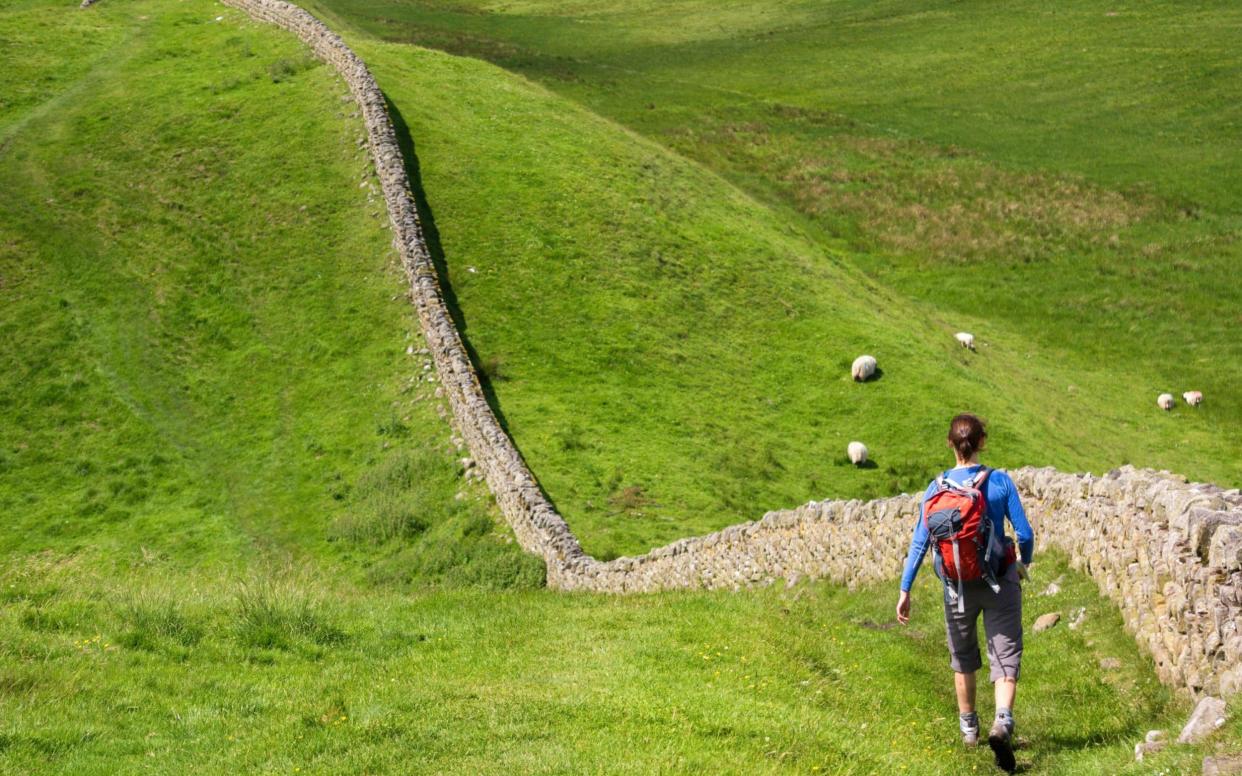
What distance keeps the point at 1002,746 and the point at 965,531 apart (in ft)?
6.82

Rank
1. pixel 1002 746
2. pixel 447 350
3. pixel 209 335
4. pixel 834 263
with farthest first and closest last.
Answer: pixel 834 263
pixel 209 335
pixel 447 350
pixel 1002 746

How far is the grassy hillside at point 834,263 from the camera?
4075 centimetres

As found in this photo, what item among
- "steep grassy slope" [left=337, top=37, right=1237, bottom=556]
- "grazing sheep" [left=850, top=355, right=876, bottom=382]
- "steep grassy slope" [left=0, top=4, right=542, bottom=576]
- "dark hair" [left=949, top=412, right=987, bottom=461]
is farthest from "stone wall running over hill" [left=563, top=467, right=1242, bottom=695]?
"grazing sheep" [left=850, top=355, right=876, bottom=382]

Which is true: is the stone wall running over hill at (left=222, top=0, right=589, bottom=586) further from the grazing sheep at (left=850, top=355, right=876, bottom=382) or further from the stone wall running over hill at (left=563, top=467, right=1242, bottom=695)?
the grazing sheep at (left=850, top=355, right=876, bottom=382)

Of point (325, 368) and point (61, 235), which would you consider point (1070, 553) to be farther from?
point (61, 235)

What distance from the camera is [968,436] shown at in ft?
39.1

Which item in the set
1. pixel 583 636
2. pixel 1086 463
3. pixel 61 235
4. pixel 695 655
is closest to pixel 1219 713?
pixel 695 655

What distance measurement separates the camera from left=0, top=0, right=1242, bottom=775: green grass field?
493 inches

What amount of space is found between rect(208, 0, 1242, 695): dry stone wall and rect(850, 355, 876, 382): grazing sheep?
50.5 feet

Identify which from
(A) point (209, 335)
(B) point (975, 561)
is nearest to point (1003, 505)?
(B) point (975, 561)

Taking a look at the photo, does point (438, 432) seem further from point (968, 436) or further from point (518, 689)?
point (968, 436)

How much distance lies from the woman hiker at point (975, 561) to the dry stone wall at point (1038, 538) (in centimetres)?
186

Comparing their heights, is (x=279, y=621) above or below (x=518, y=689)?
below

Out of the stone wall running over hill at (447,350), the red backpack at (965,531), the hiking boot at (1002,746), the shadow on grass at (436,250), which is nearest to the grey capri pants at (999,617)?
the red backpack at (965,531)
